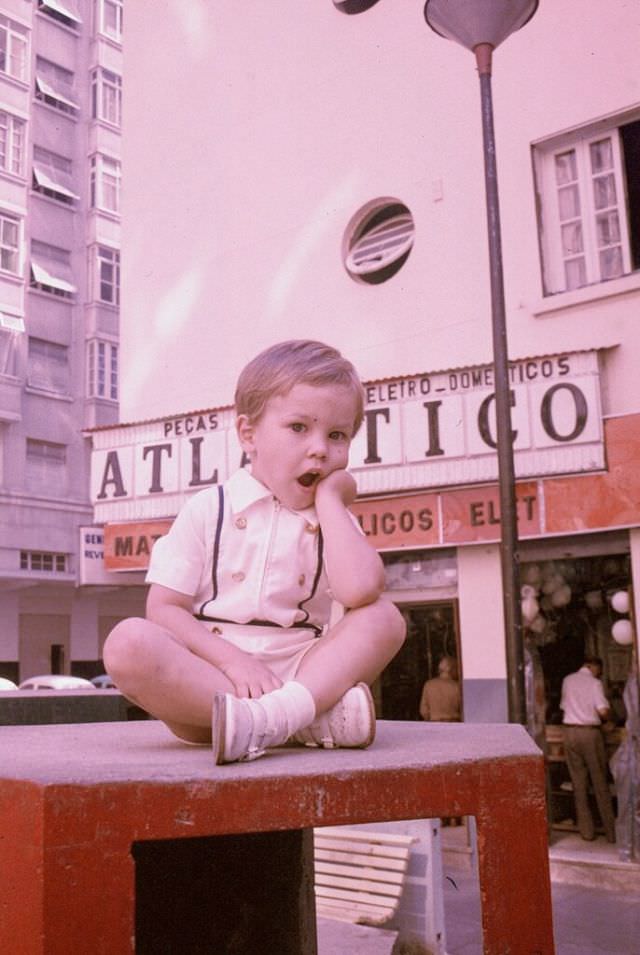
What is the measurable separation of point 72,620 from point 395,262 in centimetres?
1798

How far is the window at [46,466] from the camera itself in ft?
82.7

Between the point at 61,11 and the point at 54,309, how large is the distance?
837cm

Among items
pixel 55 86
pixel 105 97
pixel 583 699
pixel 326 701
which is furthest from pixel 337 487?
pixel 105 97

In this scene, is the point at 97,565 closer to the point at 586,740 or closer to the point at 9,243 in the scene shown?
the point at 586,740

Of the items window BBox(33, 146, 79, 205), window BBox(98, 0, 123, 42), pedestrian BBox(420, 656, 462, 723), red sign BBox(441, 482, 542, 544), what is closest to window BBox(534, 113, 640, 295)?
red sign BBox(441, 482, 542, 544)

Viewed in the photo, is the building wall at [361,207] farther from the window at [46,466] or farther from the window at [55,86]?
the window at [55,86]

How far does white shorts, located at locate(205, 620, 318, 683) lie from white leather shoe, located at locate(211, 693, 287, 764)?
1.55 feet

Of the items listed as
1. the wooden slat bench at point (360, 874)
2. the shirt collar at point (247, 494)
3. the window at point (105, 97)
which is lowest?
the wooden slat bench at point (360, 874)

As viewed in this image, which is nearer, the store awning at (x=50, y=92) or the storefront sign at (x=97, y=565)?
the storefront sign at (x=97, y=565)

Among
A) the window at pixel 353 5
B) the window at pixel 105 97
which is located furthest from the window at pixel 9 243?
the window at pixel 353 5

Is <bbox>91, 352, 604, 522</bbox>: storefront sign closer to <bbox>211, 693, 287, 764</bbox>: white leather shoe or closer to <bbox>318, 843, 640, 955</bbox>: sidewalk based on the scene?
<bbox>318, 843, 640, 955</bbox>: sidewalk

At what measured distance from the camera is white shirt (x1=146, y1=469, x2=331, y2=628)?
2572 millimetres

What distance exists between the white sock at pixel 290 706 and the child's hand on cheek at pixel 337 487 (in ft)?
1.94

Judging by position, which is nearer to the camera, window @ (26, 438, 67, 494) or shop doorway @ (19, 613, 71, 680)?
shop doorway @ (19, 613, 71, 680)
